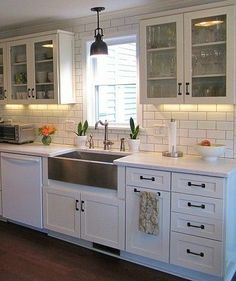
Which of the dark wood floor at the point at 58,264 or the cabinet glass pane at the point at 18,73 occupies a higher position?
the cabinet glass pane at the point at 18,73

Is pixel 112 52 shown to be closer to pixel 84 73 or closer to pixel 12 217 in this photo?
pixel 84 73

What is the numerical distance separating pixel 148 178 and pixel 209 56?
1167 mm

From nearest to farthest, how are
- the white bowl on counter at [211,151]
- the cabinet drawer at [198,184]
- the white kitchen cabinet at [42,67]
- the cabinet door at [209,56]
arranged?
1. the cabinet drawer at [198,184]
2. the cabinet door at [209,56]
3. the white bowl on counter at [211,151]
4. the white kitchen cabinet at [42,67]

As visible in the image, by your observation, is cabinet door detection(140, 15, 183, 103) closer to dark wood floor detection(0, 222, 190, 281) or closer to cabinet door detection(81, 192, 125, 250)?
cabinet door detection(81, 192, 125, 250)

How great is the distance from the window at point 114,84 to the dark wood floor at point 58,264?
146 cm

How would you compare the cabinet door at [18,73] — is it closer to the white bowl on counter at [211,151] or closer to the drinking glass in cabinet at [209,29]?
the drinking glass in cabinet at [209,29]

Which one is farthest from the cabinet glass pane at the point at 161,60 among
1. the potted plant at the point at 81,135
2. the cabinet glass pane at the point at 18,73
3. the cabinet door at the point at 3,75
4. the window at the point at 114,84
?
the cabinet door at the point at 3,75

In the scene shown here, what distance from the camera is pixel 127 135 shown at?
367 cm

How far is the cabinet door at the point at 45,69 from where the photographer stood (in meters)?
3.80

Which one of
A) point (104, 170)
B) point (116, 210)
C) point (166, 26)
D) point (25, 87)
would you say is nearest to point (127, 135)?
point (104, 170)

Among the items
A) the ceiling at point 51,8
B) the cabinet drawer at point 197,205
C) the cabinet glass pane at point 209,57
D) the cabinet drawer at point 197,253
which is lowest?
the cabinet drawer at point 197,253

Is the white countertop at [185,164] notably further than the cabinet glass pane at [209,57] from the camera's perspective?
No

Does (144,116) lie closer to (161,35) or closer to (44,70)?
(161,35)

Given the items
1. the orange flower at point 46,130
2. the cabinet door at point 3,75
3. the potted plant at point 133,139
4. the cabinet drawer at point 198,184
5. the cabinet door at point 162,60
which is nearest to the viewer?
the cabinet drawer at point 198,184
